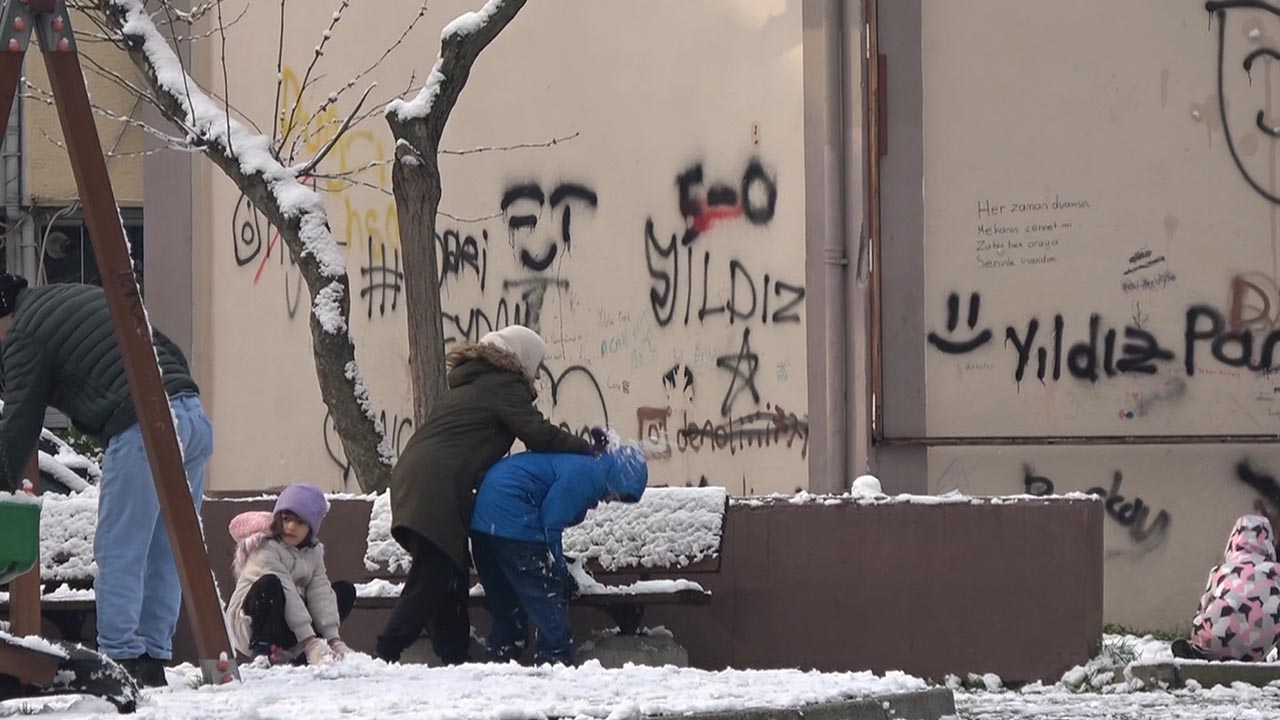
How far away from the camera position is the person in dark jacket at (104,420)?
23.5 ft

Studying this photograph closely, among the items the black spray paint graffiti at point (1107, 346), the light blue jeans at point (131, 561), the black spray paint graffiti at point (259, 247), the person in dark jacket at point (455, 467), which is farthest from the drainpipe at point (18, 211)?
the light blue jeans at point (131, 561)

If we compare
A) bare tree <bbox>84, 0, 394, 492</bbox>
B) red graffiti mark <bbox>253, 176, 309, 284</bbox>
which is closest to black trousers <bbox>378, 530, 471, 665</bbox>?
bare tree <bbox>84, 0, 394, 492</bbox>

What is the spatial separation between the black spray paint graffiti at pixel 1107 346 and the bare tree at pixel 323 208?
2.63 metres

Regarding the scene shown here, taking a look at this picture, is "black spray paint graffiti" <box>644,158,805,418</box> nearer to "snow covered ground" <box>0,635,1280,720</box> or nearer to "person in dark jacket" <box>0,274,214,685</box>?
"snow covered ground" <box>0,635,1280,720</box>

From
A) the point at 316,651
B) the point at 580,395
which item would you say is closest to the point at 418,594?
the point at 316,651

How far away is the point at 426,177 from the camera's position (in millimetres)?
11188

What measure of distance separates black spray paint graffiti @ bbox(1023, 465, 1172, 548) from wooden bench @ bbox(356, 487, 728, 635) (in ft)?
10.0

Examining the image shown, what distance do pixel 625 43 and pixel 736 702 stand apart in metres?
7.75

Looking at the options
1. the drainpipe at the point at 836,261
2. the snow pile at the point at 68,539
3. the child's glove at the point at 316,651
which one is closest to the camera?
the child's glove at the point at 316,651

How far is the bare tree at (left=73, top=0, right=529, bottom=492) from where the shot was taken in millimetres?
11180

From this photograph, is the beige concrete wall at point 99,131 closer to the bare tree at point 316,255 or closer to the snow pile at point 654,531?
the bare tree at point 316,255

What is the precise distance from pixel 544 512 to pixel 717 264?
14.9 ft

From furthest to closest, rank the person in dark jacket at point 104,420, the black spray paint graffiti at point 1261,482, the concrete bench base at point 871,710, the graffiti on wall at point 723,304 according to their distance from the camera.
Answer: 1. the graffiti on wall at point 723,304
2. the black spray paint graffiti at point 1261,482
3. the person in dark jacket at point 104,420
4. the concrete bench base at point 871,710

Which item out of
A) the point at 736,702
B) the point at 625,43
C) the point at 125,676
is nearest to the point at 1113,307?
the point at 625,43
